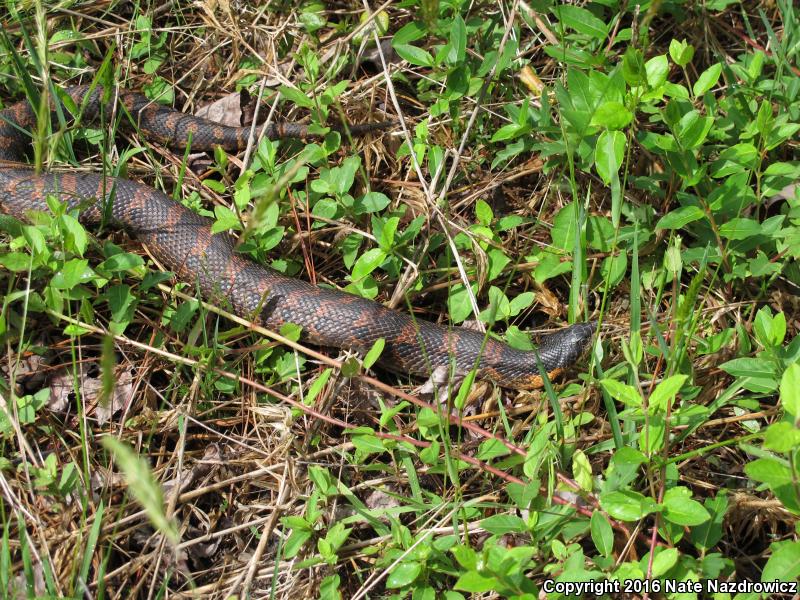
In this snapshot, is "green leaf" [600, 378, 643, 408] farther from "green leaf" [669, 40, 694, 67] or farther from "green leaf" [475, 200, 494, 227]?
"green leaf" [669, 40, 694, 67]

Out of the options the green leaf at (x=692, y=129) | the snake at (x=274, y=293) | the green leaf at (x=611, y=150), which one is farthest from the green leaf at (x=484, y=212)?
the green leaf at (x=692, y=129)

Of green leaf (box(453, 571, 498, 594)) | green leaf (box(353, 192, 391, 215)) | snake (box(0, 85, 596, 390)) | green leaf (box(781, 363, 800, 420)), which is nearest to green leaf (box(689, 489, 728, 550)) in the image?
green leaf (box(781, 363, 800, 420))

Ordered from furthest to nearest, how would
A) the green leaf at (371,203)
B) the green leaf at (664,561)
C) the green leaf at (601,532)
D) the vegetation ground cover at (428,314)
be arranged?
the green leaf at (371,203), the vegetation ground cover at (428,314), the green leaf at (601,532), the green leaf at (664,561)

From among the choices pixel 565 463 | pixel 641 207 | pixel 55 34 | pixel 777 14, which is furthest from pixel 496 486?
pixel 55 34

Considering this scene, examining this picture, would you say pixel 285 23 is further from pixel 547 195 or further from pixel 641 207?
pixel 641 207

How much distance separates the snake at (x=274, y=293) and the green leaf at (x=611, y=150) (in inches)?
40.0

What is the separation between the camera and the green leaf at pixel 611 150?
3959 millimetres

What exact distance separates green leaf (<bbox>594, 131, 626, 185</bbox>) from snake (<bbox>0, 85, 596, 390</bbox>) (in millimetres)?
1016

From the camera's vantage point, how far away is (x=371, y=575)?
137 inches

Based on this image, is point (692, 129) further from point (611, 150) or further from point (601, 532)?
point (601, 532)

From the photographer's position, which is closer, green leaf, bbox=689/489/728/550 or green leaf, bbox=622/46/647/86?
green leaf, bbox=689/489/728/550

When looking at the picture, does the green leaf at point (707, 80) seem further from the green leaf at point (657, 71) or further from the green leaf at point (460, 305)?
the green leaf at point (460, 305)

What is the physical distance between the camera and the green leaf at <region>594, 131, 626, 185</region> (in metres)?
3.96

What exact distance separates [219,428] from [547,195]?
2765 millimetres
